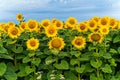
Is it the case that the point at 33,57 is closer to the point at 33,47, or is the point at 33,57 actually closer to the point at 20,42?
the point at 33,47

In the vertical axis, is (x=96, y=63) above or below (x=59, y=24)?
below

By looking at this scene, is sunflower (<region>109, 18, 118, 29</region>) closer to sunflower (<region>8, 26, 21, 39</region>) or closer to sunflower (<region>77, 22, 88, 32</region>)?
sunflower (<region>77, 22, 88, 32</region>)

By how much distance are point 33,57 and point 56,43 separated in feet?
1.60

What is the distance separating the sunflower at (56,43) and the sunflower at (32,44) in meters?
0.23

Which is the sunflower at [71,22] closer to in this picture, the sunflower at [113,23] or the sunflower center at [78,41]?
the sunflower center at [78,41]

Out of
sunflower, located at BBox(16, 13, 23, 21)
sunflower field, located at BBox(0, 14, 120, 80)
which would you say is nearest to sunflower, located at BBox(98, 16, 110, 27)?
sunflower field, located at BBox(0, 14, 120, 80)

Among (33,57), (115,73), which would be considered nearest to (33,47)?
(33,57)

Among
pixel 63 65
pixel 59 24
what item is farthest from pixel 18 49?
pixel 59 24

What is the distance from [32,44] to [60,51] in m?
0.57

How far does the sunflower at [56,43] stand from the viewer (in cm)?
677

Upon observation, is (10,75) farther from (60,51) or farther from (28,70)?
(60,51)

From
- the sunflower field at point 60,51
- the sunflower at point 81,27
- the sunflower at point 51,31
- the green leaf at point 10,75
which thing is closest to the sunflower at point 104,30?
the sunflower field at point 60,51

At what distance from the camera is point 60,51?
7.05 metres

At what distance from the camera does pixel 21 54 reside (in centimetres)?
713
